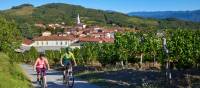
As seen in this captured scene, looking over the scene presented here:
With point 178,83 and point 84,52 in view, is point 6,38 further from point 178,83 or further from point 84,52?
point 178,83

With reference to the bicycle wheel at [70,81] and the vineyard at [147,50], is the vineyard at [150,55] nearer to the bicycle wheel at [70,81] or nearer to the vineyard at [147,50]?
the vineyard at [147,50]

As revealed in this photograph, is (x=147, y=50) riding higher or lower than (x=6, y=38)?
lower

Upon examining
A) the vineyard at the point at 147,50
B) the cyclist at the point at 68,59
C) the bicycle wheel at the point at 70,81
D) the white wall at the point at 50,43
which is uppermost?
the cyclist at the point at 68,59

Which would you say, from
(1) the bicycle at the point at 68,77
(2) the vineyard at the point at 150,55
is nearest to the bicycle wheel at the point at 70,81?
(1) the bicycle at the point at 68,77

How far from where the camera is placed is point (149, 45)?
50.2 m

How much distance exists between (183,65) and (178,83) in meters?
18.0

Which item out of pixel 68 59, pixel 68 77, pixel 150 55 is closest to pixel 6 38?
pixel 150 55

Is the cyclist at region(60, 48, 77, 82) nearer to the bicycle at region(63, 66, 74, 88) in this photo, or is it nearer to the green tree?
the bicycle at region(63, 66, 74, 88)

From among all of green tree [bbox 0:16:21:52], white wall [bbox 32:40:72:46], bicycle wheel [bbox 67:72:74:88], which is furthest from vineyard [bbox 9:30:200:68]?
white wall [bbox 32:40:72:46]

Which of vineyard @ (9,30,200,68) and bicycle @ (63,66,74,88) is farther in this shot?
vineyard @ (9,30,200,68)

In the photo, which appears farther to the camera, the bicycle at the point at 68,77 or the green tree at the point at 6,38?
the green tree at the point at 6,38

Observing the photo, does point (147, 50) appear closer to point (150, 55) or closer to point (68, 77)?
point (150, 55)

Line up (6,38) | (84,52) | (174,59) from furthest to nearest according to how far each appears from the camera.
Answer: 1. (84,52)
2. (6,38)
3. (174,59)

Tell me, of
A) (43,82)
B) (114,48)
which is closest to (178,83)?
(43,82)
